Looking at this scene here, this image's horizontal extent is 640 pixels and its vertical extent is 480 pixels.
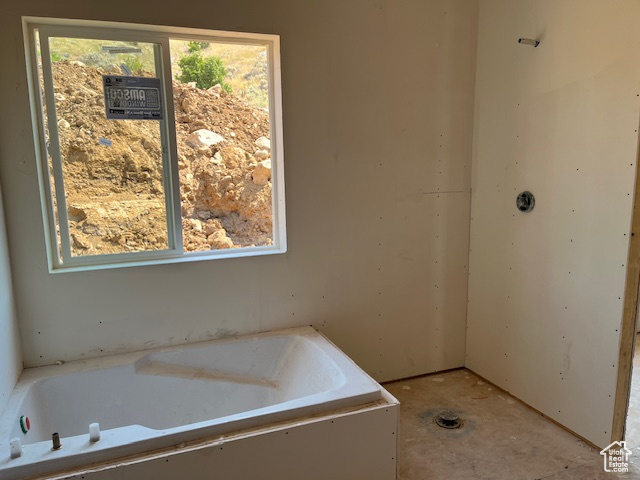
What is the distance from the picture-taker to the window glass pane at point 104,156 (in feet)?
6.77

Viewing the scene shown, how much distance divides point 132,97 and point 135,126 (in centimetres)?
14

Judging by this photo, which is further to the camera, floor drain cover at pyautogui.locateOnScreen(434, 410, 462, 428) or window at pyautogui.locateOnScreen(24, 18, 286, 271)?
floor drain cover at pyautogui.locateOnScreen(434, 410, 462, 428)

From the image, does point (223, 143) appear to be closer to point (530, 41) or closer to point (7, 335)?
point (7, 335)

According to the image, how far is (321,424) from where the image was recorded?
64.5 inches

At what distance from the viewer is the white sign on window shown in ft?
6.93

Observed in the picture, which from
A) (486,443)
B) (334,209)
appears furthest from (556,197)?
(486,443)

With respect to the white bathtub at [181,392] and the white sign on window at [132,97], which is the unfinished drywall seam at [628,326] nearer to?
the white bathtub at [181,392]

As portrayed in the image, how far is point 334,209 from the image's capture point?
2.49 meters

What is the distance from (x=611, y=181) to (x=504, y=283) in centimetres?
87

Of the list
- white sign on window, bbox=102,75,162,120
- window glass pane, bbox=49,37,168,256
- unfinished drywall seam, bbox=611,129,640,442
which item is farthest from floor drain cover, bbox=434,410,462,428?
white sign on window, bbox=102,75,162,120

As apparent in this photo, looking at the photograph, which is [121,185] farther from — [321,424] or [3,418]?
[321,424]

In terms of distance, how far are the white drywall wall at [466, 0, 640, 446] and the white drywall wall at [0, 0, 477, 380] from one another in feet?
0.61

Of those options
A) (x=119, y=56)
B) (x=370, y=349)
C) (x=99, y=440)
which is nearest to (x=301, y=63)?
(x=119, y=56)

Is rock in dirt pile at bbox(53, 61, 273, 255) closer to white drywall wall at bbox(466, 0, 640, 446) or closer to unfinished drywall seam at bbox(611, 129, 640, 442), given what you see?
white drywall wall at bbox(466, 0, 640, 446)
